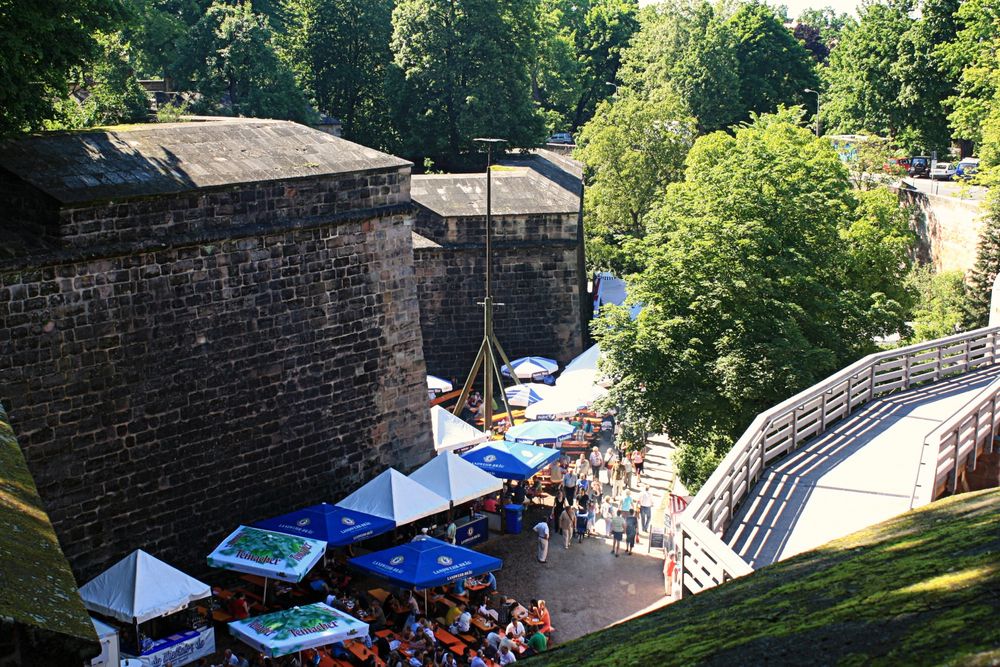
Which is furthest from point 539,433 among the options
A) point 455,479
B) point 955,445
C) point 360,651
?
point 955,445

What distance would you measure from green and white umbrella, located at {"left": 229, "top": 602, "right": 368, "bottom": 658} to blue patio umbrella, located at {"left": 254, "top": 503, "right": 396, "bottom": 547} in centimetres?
248

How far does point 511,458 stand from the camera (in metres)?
20.8

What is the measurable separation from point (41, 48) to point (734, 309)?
12.6m

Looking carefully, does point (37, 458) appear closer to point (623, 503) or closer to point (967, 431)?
point (623, 503)

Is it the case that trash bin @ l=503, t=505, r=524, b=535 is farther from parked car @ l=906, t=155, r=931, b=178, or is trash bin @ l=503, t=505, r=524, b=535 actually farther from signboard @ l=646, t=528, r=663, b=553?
parked car @ l=906, t=155, r=931, b=178

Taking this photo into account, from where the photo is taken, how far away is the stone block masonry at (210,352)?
15953mm

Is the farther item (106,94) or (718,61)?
(718,61)

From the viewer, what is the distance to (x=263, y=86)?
4162 centimetres

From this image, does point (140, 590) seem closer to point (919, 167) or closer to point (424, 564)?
point (424, 564)

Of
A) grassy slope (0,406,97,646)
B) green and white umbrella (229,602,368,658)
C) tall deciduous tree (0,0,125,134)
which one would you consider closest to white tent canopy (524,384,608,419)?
green and white umbrella (229,602,368,658)

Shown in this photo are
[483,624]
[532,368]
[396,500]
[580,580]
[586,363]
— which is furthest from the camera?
[532,368]

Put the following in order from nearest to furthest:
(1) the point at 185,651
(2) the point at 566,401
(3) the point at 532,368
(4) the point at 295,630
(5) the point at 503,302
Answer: (4) the point at 295,630 → (1) the point at 185,651 → (2) the point at 566,401 → (3) the point at 532,368 → (5) the point at 503,302

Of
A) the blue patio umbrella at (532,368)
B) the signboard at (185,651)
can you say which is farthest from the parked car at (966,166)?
the signboard at (185,651)

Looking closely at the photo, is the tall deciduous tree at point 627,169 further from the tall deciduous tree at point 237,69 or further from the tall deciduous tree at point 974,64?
the tall deciduous tree at point 237,69
